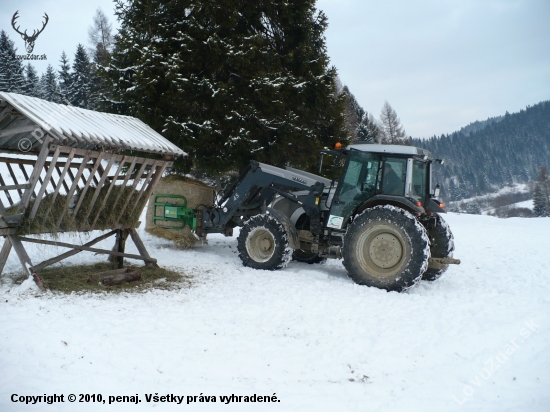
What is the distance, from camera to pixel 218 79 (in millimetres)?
11867

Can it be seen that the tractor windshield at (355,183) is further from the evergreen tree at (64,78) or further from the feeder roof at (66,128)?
the evergreen tree at (64,78)

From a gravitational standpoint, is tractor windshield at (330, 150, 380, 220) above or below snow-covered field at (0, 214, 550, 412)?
above

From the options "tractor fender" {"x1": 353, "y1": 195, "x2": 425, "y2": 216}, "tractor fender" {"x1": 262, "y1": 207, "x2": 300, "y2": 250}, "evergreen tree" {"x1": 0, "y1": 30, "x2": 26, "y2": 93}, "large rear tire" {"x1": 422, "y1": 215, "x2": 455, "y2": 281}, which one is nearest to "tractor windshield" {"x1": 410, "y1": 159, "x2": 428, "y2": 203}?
"tractor fender" {"x1": 353, "y1": 195, "x2": 425, "y2": 216}

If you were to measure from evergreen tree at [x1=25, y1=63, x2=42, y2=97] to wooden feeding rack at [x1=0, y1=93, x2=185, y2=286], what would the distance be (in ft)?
115

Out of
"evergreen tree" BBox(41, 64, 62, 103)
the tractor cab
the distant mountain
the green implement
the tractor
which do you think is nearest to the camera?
the tractor

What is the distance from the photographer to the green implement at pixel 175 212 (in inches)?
404

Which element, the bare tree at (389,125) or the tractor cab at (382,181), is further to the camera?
the bare tree at (389,125)

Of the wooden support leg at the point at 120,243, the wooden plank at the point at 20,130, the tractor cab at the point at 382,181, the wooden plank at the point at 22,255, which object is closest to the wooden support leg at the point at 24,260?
the wooden plank at the point at 22,255

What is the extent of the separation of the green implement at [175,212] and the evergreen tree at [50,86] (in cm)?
3184

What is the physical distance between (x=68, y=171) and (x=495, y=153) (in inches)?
4002

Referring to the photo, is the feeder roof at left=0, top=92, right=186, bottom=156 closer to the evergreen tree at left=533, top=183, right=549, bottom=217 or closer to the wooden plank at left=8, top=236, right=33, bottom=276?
the wooden plank at left=8, top=236, right=33, bottom=276

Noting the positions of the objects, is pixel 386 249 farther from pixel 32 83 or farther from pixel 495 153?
pixel 495 153

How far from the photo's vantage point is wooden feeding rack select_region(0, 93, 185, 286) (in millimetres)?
5992

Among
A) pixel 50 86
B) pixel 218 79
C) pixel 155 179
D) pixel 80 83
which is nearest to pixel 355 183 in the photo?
pixel 155 179
